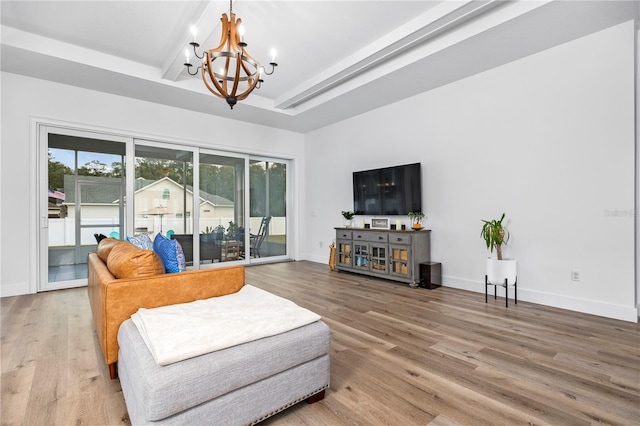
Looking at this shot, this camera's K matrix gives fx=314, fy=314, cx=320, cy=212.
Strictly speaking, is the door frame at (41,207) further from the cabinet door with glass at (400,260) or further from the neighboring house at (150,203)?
the cabinet door with glass at (400,260)

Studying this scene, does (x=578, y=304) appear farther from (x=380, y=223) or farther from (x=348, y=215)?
(x=348, y=215)

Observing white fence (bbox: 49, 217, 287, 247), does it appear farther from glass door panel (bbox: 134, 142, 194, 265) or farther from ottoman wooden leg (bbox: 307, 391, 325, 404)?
ottoman wooden leg (bbox: 307, 391, 325, 404)

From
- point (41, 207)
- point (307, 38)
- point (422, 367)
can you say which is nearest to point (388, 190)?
point (307, 38)

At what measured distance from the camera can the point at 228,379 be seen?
1.37 metres

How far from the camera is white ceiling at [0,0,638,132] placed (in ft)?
9.85

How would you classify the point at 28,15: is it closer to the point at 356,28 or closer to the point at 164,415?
the point at 356,28

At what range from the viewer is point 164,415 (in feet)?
3.99

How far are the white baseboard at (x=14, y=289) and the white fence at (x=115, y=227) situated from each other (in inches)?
22.9

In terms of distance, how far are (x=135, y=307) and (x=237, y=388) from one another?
3.05ft

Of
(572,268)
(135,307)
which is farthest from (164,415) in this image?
(572,268)

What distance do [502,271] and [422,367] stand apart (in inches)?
79.2

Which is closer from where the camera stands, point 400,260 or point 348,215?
point 400,260

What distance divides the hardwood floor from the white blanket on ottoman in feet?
1.54

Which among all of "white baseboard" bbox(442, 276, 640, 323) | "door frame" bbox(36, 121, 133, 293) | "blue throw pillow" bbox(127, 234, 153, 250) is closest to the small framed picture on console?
"white baseboard" bbox(442, 276, 640, 323)
